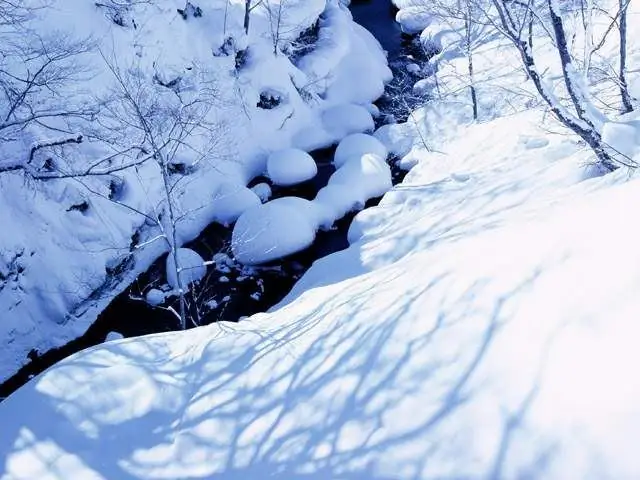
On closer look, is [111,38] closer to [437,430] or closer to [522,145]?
[522,145]

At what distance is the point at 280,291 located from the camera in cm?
1291

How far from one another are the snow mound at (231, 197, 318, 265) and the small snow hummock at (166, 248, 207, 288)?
971 millimetres

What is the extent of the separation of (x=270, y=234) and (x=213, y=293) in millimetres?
2076

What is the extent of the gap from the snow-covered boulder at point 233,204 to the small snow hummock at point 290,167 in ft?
4.45

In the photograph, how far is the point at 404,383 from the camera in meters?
4.07

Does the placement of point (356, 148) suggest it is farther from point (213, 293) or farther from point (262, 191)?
point (213, 293)

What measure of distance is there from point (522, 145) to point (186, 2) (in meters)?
12.0

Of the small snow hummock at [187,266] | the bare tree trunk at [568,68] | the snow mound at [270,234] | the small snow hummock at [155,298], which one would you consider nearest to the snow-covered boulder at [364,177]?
the snow mound at [270,234]

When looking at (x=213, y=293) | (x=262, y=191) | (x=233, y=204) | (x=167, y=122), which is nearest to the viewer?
(x=213, y=293)

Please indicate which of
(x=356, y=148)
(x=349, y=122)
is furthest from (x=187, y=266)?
(x=349, y=122)

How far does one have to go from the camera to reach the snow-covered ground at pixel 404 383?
306 cm

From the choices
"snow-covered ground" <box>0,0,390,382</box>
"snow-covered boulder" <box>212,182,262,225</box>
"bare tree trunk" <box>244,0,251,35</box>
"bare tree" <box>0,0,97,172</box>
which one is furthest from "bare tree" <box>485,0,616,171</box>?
"bare tree trunk" <box>244,0,251,35</box>

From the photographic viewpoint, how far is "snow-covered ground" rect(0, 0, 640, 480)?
306 centimetres

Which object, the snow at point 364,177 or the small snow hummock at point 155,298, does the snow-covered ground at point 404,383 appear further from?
the snow at point 364,177
